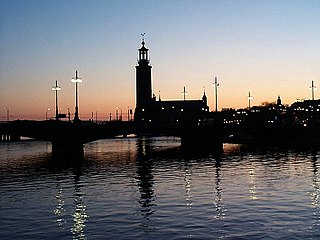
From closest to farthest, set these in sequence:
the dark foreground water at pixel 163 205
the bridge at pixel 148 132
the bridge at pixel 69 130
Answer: the dark foreground water at pixel 163 205, the bridge at pixel 69 130, the bridge at pixel 148 132

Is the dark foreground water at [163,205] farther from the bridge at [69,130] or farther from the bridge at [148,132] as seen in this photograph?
the bridge at [148,132]

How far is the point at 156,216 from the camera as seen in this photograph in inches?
1299

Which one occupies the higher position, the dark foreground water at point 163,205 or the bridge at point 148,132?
the bridge at point 148,132

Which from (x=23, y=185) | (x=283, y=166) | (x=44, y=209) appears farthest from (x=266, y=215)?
(x=283, y=166)

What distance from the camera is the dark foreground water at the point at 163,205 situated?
28.5 m

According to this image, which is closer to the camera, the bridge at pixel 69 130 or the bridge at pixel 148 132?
the bridge at pixel 69 130

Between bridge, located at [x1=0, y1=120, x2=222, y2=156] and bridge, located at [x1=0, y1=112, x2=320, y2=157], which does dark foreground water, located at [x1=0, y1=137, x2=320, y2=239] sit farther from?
bridge, located at [x1=0, y1=112, x2=320, y2=157]

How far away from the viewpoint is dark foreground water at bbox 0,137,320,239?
28.5 metres

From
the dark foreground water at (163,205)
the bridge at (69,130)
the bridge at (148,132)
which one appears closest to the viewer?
the dark foreground water at (163,205)

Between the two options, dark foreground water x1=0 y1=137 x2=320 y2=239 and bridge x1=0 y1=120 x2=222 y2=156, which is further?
bridge x1=0 y1=120 x2=222 y2=156

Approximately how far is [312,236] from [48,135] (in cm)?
7771

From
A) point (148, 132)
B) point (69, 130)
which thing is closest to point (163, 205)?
point (69, 130)

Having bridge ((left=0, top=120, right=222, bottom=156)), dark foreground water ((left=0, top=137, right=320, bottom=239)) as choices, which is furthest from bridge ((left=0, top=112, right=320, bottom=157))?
dark foreground water ((left=0, top=137, right=320, bottom=239))

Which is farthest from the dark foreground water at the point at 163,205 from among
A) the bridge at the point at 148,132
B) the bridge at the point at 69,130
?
the bridge at the point at 148,132
